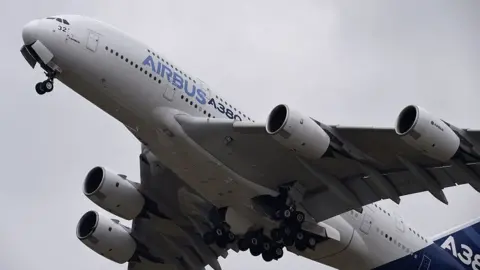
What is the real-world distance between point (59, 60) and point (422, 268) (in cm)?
1442

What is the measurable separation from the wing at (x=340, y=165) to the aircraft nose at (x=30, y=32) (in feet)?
15.8

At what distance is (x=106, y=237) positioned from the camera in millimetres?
33812

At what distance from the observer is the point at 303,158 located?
96.7 ft

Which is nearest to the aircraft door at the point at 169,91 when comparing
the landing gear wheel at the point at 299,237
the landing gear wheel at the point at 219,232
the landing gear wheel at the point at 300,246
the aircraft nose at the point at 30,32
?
the aircraft nose at the point at 30,32

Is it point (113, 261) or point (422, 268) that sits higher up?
point (422, 268)

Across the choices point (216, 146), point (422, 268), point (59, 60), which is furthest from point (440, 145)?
point (59, 60)

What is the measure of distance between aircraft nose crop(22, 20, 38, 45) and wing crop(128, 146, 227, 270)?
5.42 meters

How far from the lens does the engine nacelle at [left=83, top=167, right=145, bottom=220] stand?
32219 millimetres

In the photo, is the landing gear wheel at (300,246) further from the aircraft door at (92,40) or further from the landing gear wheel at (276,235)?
the aircraft door at (92,40)

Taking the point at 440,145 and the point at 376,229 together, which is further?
the point at 376,229

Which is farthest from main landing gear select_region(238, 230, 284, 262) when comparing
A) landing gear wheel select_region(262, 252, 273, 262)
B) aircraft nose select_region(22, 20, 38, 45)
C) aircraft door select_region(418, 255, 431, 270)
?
aircraft nose select_region(22, 20, 38, 45)

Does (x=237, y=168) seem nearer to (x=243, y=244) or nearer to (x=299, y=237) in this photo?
(x=299, y=237)

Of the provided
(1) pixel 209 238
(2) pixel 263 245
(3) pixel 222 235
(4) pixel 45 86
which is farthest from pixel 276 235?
(4) pixel 45 86

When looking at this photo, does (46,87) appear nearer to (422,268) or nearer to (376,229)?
(376,229)
